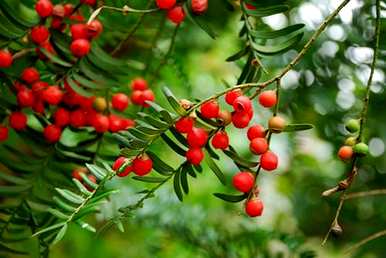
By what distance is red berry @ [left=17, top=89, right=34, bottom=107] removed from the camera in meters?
0.56

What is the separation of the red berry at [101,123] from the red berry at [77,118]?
12 mm

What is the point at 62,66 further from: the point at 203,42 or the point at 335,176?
the point at 203,42

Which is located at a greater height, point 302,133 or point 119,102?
point 119,102

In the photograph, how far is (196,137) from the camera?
47 centimetres

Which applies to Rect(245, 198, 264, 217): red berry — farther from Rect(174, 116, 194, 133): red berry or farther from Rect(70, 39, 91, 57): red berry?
Rect(70, 39, 91, 57): red berry

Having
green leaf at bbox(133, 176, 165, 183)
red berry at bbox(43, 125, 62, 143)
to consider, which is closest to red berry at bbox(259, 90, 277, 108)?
green leaf at bbox(133, 176, 165, 183)

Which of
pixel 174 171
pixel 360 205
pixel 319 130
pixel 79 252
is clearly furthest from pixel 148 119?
pixel 79 252

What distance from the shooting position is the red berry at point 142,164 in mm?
476

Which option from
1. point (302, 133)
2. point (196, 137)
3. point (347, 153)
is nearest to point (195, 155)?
point (196, 137)

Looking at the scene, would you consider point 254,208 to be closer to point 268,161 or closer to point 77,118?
point 268,161

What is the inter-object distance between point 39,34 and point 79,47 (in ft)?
0.13

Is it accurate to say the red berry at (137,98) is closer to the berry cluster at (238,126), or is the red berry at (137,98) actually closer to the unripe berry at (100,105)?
the unripe berry at (100,105)

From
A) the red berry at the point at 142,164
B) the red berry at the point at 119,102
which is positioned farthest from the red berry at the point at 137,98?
the red berry at the point at 142,164

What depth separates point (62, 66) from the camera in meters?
0.58
